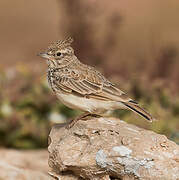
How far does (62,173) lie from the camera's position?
582 cm

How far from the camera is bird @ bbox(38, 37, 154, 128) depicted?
632 centimetres

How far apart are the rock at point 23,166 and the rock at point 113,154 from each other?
52.3 inches

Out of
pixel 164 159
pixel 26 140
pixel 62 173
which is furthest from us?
pixel 26 140

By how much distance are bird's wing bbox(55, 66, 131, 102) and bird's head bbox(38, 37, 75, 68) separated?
0.14 metres

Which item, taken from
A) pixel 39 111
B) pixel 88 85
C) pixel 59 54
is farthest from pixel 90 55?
pixel 88 85

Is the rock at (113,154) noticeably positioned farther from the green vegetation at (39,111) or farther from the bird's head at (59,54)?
the green vegetation at (39,111)

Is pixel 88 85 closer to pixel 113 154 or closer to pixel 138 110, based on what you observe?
pixel 138 110

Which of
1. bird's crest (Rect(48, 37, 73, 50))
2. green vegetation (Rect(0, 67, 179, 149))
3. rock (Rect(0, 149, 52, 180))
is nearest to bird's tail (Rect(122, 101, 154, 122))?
bird's crest (Rect(48, 37, 73, 50))

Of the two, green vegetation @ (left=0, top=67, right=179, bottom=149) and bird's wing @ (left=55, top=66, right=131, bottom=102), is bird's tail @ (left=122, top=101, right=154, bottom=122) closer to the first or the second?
bird's wing @ (left=55, top=66, right=131, bottom=102)

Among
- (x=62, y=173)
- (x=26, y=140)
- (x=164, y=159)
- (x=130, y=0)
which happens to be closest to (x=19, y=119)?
(x=26, y=140)

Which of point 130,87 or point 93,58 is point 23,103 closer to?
point 130,87

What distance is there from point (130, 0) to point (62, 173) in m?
A: 12.7

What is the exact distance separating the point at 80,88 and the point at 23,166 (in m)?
1.88

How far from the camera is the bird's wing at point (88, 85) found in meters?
6.39
